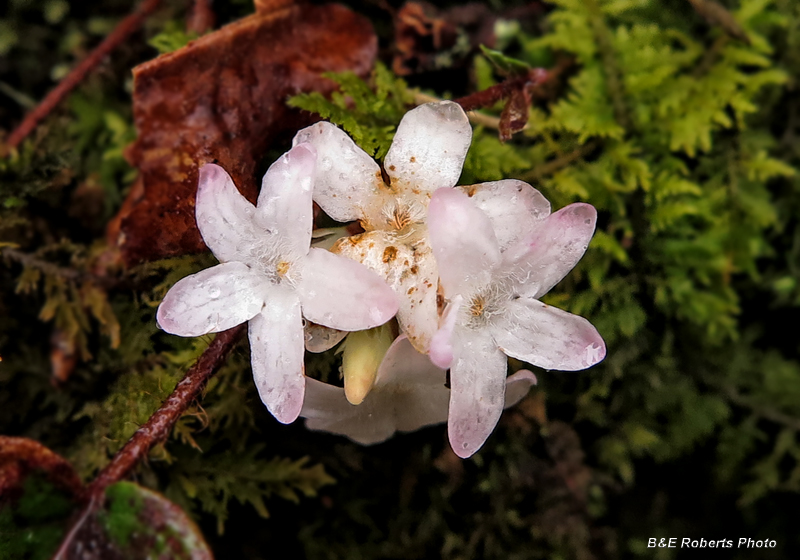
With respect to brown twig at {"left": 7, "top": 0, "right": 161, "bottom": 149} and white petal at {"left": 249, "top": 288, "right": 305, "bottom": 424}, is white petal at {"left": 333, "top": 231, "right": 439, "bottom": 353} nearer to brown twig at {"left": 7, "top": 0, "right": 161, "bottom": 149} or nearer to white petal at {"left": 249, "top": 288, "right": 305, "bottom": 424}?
white petal at {"left": 249, "top": 288, "right": 305, "bottom": 424}

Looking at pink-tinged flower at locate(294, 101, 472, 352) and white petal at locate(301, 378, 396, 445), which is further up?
pink-tinged flower at locate(294, 101, 472, 352)

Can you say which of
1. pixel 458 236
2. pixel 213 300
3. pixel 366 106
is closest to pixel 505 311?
pixel 458 236

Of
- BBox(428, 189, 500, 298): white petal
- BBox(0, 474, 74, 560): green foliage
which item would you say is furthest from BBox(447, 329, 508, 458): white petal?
BBox(0, 474, 74, 560): green foliage

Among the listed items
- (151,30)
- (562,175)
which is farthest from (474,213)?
(151,30)

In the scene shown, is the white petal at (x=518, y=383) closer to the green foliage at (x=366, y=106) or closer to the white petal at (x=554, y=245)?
the white petal at (x=554, y=245)

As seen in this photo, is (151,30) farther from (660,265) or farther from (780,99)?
(780,99)

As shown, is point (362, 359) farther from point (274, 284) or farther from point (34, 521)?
point (34, 521)
